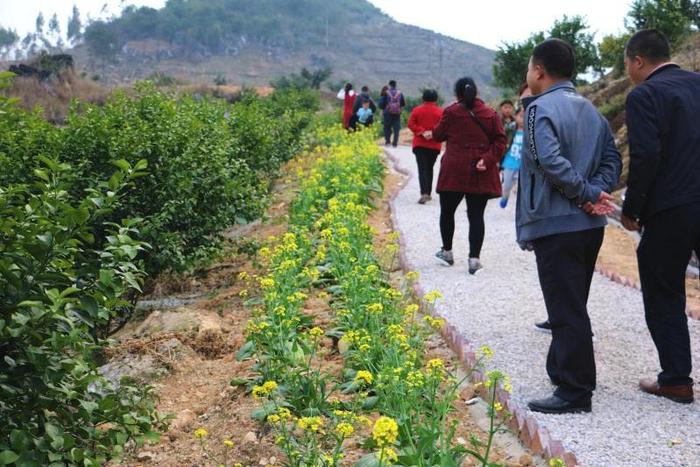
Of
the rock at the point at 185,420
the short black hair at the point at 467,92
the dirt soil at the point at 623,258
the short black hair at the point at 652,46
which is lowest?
the dirt soil at the point at 623,258

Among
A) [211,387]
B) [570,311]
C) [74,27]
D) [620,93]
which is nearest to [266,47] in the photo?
[74,27]

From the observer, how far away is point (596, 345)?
5492mm

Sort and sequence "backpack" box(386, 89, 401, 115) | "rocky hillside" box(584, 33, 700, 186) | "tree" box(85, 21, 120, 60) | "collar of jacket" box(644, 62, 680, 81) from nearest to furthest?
"collar of jacket" box(644, 62, 680, 81), "rocky hillside" box(584, 33, 700, 186), "backpack" box(386, 89, 401, 115), "tree" box(85, 21, 120, 60)

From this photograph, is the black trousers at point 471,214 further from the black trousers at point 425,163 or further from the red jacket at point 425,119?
the black trousers at point 425,163

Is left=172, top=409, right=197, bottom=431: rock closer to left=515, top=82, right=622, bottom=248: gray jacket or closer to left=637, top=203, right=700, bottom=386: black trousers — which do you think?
left=515, top=82, right=622, bottom=248: gray jacket

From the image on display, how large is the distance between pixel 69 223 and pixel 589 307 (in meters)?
4.77

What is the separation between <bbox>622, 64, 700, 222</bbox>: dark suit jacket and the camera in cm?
423

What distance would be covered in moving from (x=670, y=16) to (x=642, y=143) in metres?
18.9

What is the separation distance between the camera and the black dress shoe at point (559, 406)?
13.6ft

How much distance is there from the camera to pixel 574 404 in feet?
13.7

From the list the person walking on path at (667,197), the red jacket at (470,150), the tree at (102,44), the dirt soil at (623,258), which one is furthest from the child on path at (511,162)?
the tree at (102,44)

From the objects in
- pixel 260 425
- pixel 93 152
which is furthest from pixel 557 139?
pixel 93 152

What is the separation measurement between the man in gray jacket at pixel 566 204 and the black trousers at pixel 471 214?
3.06 metres

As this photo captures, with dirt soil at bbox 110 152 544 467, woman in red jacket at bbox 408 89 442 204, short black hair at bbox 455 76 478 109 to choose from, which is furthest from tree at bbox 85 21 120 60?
short black hair at bbox 455 76 478 109
